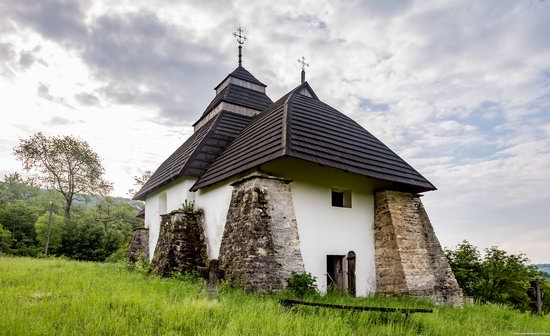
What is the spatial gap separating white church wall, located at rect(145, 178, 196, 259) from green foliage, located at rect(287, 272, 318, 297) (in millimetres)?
5827

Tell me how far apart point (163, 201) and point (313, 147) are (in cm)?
932

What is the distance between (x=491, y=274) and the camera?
2083cm

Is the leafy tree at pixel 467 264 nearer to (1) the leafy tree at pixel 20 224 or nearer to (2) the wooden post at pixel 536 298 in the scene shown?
(2) the wooden post at pixel 536 298

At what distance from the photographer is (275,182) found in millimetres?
10023

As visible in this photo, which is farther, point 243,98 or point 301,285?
point 243,98

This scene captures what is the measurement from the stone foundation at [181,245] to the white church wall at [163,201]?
0.97 metres

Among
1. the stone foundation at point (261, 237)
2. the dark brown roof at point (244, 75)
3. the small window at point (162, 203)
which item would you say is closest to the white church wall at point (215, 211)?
the stone foundation at point (261, 237)

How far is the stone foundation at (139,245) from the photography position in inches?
684

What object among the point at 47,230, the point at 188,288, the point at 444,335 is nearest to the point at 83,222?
the point at 47,230

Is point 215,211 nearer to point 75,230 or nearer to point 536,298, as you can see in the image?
point 536,298

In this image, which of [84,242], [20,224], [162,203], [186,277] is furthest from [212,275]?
[20,224]

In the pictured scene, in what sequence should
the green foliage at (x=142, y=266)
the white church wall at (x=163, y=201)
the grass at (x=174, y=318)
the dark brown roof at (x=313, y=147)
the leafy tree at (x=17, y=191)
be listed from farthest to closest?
the leafy tree at (x=17, y=191)
the white church wall at (x=163, y=201)
the green foliage at (x=142, y=266)
the dark brown roof at (x=313, y=147)
the grass at (x=174, y=318)

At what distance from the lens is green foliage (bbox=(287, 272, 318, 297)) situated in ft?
29.3

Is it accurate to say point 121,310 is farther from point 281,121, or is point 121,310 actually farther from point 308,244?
point 281,121
